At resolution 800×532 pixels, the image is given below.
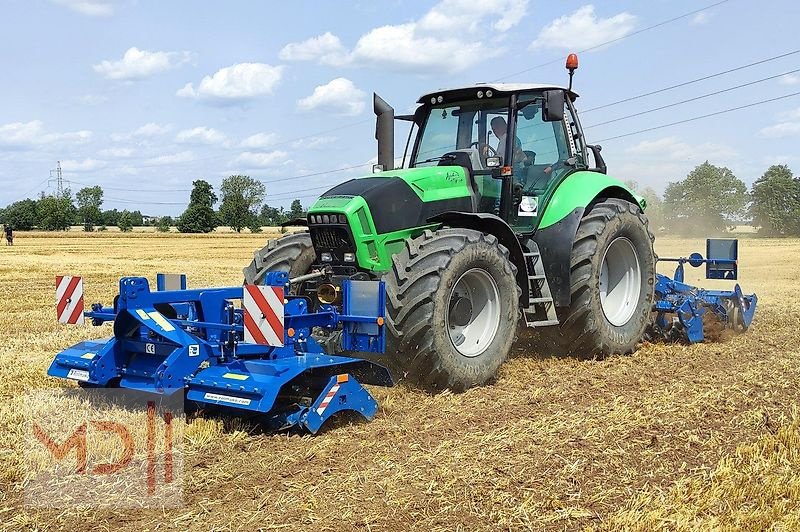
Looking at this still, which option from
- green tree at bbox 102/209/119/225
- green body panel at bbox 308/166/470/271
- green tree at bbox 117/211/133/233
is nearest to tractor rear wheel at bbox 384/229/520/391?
green body panel at bbox 308/166/470/271

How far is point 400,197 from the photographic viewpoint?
6676 millimetres

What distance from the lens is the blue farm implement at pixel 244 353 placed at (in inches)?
202

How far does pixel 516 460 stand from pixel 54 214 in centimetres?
8982

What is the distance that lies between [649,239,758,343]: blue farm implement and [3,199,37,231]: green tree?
78836 mm

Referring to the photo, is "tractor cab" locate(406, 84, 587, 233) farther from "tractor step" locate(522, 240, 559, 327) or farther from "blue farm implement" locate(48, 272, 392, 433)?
"blue farm implement" locate(48, 272, 392, 433)

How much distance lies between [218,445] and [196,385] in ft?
1.68

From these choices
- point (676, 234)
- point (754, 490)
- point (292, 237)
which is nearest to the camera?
point (754, 490)

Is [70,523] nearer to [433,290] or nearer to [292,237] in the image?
[433,290]

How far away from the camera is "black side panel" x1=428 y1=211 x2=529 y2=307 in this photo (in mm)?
6723

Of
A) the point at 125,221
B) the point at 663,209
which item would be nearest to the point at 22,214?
the point at 125,221

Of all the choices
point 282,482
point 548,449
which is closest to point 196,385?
point 282,482

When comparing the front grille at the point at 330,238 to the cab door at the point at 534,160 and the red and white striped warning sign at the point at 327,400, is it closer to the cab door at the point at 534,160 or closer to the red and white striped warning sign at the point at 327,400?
the red and white striped warning sign at the point at 327,400

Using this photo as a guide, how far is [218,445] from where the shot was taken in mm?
4879

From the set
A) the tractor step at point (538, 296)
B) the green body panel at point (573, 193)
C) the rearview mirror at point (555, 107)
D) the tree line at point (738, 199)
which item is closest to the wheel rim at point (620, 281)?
the green body panel at point (573, 193)
